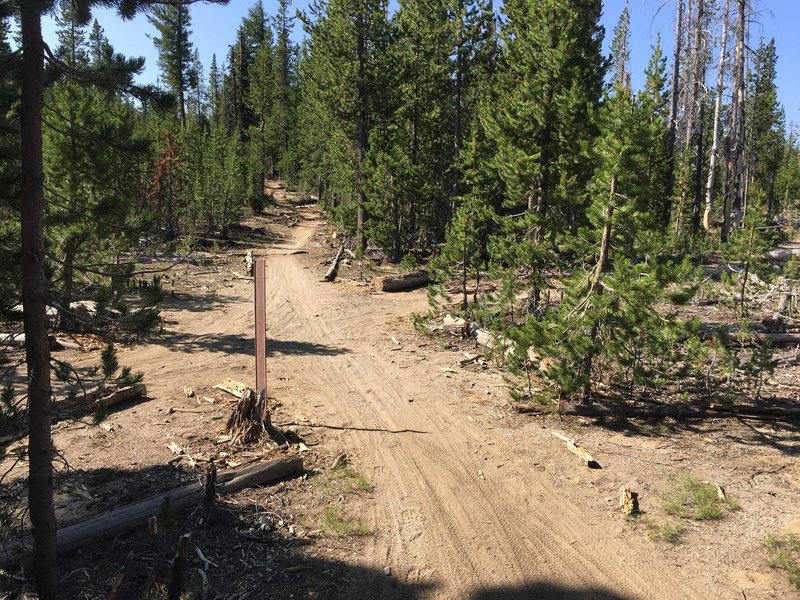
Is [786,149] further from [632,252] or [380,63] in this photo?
[632,252]

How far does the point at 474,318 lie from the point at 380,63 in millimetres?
15436

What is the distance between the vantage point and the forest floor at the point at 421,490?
5566mm

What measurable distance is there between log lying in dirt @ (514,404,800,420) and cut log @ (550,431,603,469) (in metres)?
0.86

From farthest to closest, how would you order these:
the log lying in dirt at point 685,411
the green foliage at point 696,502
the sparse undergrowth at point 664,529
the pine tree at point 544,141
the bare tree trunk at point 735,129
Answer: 1. the bare tree trunk at point 735,129
2. the pine tree at point 544,141
3. the log lying in dirt at point 685,411
4. the green foliage at point 696,502
5. the sparse undergrowth at point 664,529

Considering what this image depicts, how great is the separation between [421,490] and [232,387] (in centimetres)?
468

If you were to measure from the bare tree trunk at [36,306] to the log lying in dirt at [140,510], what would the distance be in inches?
26.6

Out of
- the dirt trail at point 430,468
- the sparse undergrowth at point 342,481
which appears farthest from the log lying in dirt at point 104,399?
the sparse undergrowth at point 342,481

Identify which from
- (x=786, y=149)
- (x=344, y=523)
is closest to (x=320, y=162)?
(x=344, y=523)

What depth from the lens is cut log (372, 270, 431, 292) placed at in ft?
69.0

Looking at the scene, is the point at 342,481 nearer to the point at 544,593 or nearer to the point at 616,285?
the point at 544,593

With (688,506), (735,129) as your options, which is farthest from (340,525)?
(735,129)

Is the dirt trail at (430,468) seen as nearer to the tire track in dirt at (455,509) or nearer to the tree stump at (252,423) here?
the tire track in dirt at (455,509)

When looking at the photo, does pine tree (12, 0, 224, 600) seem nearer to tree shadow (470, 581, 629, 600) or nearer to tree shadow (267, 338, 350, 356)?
tree shadow (470, 581, 629, 600)

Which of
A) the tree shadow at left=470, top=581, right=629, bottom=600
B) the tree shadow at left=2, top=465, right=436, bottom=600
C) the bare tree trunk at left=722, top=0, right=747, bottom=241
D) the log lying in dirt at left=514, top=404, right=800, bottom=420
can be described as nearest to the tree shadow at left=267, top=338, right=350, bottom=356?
the log lying in dirt at left=514, top=404, right=800, bottom=420
